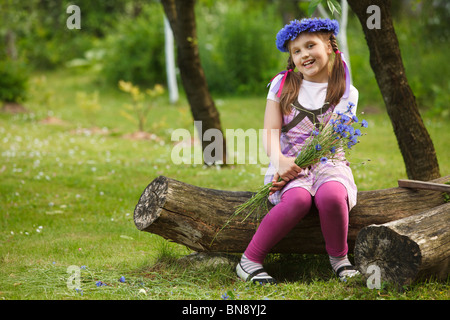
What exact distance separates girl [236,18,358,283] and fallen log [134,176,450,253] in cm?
17

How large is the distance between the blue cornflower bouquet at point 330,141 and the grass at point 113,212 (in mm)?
726

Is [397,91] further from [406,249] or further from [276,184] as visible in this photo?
[406,249]

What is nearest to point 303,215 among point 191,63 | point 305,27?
point 305,27

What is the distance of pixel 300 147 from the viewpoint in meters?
3.64

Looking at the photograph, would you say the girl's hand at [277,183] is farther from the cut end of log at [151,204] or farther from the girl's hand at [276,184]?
the cut end of log at [151,204]

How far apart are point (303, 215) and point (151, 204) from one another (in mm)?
986

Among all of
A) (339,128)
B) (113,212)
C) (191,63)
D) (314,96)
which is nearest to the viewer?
(339,128)

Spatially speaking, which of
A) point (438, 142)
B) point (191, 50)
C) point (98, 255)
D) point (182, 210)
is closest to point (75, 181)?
point (191, 50)

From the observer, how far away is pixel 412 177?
4652 millimetres

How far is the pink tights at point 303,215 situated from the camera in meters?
3.31

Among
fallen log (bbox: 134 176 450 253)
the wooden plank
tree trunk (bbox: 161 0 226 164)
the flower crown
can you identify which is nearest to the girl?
the flower crown

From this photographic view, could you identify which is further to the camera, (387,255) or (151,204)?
(151,204)
